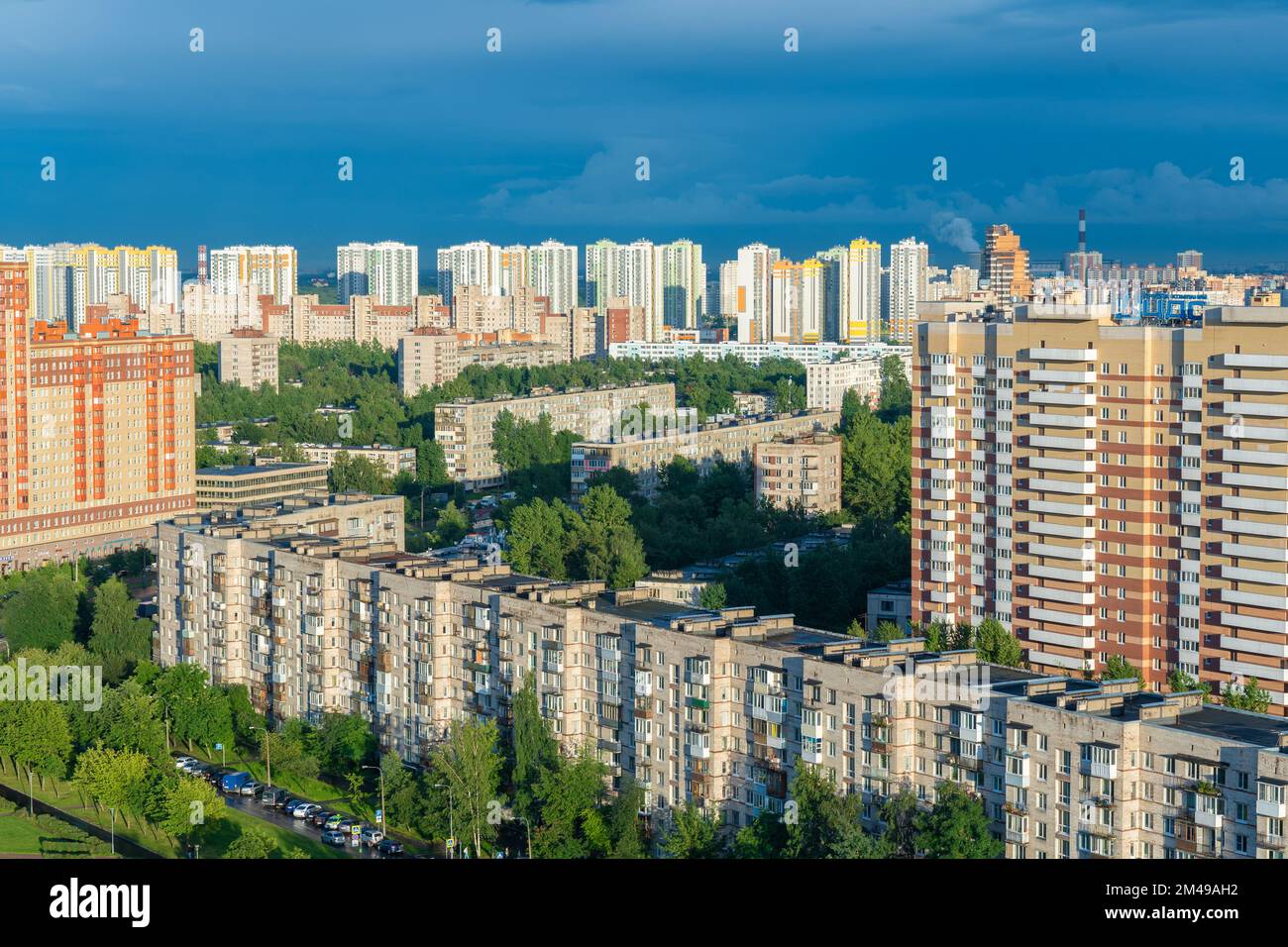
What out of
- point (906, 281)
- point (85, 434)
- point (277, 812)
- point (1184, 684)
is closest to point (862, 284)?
point (906, 281)

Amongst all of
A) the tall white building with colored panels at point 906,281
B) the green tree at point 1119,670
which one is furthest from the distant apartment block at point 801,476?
the tall white building with colored panels at point 906,281

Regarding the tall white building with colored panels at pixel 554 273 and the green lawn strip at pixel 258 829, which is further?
the tall white building with colored panels at pixel 554 273

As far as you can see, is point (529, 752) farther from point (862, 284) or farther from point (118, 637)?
point (862, 284)

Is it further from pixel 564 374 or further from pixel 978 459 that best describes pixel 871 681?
pixel 564 374

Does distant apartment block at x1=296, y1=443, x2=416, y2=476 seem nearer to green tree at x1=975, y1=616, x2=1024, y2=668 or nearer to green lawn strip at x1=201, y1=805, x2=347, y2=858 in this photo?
green tree at x1=975, y1=616, x2=1024, y2=668

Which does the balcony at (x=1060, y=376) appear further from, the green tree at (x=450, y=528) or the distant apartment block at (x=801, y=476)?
the green tree at (x=450, y=528)
